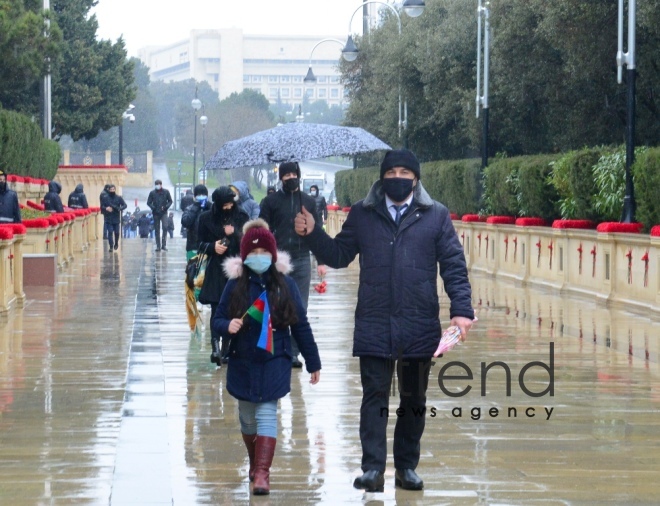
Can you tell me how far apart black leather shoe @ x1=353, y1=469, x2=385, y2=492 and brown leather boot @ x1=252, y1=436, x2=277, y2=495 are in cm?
47

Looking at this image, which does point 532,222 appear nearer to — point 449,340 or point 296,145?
point 296,145

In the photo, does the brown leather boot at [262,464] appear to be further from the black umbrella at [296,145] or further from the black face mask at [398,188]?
the black umbrella at [296,145]

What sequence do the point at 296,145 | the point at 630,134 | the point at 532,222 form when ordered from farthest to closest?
the point at 532,222, the point at 630,134, the point at 296,145

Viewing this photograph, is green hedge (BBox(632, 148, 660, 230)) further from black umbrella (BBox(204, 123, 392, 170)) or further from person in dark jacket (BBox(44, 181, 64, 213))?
person in dark jacket (BBox(44, 181, 64, 213))

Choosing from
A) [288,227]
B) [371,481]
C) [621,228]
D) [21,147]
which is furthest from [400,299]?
[21,147]

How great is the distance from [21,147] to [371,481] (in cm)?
3016

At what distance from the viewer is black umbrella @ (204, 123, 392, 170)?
1252 centimetres

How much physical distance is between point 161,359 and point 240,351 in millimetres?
5984

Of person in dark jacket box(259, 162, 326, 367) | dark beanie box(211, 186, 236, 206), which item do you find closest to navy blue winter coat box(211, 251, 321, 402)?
person in dark jacket box(259, 162, 326, 367)

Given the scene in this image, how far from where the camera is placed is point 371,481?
7238mm

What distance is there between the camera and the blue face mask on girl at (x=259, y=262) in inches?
292

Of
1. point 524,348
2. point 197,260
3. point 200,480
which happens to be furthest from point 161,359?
point 200,480

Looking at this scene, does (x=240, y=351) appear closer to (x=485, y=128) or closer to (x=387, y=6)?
(x=485, y=128)

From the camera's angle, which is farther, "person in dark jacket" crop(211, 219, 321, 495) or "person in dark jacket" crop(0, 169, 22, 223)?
"person in dark jacket" crop(0, 169, 22, 223)
